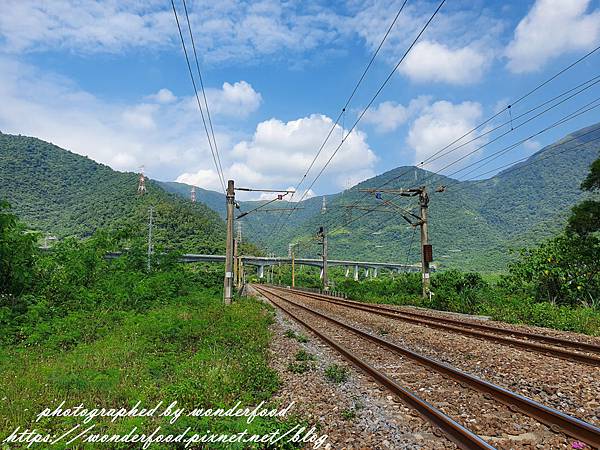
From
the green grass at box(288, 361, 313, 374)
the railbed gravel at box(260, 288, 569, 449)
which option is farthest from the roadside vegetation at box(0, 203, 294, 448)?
the railbed gravel at box(260, 288, 569, 449)

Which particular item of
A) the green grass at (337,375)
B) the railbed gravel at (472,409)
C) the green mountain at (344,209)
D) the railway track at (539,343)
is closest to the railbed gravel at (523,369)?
the railway track at (539,343)

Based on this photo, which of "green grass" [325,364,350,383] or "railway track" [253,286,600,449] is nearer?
"railway track" [253,286,600,449]

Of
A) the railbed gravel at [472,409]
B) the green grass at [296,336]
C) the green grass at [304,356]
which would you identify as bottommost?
the green grass at [296,336]

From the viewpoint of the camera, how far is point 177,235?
2857 inches

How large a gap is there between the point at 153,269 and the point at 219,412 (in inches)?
851

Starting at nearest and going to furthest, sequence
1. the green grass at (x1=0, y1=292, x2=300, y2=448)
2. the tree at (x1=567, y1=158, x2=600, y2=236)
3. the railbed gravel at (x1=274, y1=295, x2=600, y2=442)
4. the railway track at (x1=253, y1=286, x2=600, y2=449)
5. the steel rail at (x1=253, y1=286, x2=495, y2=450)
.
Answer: the steel rail at (x1=253, y1=286, x2=495, y2=450), the railway track at (x1=253, y1=286, x2=600, y2=449), the green grass at (x1=0, y1=292, x2=300, y2=448), the railbed gravel at (x1=274, y1=295, x2=600, y2=442), the tree at (x1=567, y1=158, x2=600, y2=236)

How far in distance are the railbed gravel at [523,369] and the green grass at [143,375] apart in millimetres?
3856

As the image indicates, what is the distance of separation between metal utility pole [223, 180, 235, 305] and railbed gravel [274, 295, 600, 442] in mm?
11081

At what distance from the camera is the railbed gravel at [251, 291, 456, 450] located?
Answer: 4.57m

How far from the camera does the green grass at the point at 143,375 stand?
5031 millimetres

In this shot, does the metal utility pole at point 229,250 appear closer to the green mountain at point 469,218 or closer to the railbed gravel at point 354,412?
the railbed gravel at point 354,412

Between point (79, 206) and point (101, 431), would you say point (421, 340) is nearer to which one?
point (101, 431)

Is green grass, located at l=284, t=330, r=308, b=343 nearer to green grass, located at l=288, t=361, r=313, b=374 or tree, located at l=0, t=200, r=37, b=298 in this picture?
green grass, located at l=288, t=361, r=313, b=374

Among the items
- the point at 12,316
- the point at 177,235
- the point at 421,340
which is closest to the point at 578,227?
the point at 421,340
